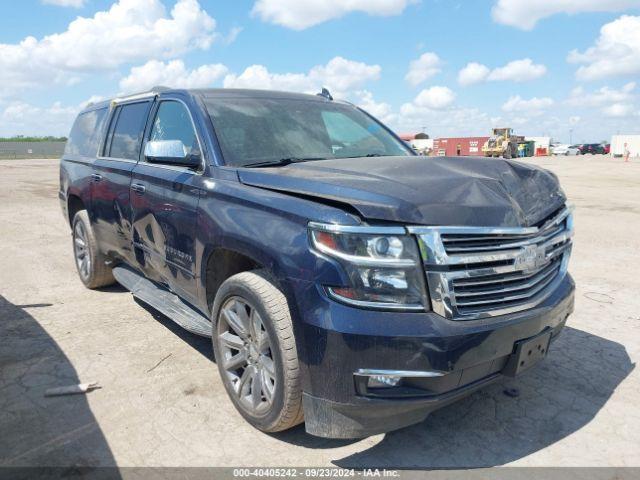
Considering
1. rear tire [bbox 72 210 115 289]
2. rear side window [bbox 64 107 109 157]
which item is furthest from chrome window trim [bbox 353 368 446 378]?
rear side window [bbox 64 107 109 157]

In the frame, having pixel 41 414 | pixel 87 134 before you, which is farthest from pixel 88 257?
pixel 41 414

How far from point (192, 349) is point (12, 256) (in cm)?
469

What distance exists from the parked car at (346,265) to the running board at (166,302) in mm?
29

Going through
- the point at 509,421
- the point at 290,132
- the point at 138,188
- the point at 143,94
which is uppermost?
the point at 143,94

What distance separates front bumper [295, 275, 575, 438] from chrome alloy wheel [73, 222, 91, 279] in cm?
391

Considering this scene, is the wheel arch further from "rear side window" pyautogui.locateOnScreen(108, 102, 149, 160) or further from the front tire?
the front tire

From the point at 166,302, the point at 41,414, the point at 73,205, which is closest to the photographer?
the point at 41,414

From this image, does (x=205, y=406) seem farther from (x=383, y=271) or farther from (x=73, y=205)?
(x=73, y=205)

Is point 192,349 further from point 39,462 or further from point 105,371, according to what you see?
point 39,462

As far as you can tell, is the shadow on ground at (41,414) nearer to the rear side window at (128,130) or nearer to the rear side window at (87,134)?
the rear side window at (128,130)

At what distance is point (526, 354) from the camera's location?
263cm

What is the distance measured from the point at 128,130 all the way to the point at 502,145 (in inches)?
1937

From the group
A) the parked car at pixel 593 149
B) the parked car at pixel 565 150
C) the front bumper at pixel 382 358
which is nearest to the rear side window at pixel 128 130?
the front bumper at pixel 382 358

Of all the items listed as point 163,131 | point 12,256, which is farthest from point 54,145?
point 163,131
